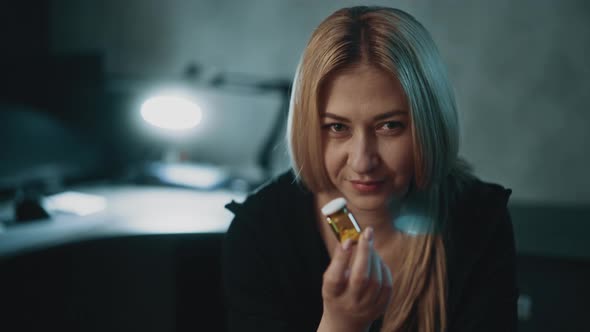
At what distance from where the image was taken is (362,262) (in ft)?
1.90

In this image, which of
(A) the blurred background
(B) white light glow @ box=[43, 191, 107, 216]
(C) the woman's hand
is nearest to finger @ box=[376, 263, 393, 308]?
(C) the woman's hand

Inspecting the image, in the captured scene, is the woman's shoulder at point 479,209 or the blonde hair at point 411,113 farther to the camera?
the woman's shoulder at point 479,209

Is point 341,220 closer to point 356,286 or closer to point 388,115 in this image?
point 356,286

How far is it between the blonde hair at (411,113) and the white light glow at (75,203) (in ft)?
2.52

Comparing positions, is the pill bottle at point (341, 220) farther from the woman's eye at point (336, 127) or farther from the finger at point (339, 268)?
the woman's eye at point (336, 127)

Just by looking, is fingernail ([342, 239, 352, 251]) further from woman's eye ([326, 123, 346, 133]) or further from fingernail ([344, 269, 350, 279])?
woman's eye ([326, 123, 346, 133])

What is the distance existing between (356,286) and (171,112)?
3.96 feet

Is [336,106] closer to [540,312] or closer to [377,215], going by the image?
[377,215]

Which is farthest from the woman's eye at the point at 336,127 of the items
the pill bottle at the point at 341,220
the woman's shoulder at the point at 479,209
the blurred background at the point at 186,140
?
the blurred background at the point at 186,140

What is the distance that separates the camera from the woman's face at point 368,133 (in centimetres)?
72

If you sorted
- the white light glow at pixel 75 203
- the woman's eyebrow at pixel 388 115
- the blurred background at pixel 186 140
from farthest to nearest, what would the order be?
the white light glow at pixel 75 203, the blurred background at pixel 186 140, the woman's eyebrow at pixel 388 115

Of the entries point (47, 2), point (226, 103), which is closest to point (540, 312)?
point (226, 103)

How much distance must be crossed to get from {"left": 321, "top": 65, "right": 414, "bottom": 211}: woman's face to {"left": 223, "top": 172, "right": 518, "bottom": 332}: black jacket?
0.15 meters

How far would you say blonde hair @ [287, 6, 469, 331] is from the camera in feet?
2.36
